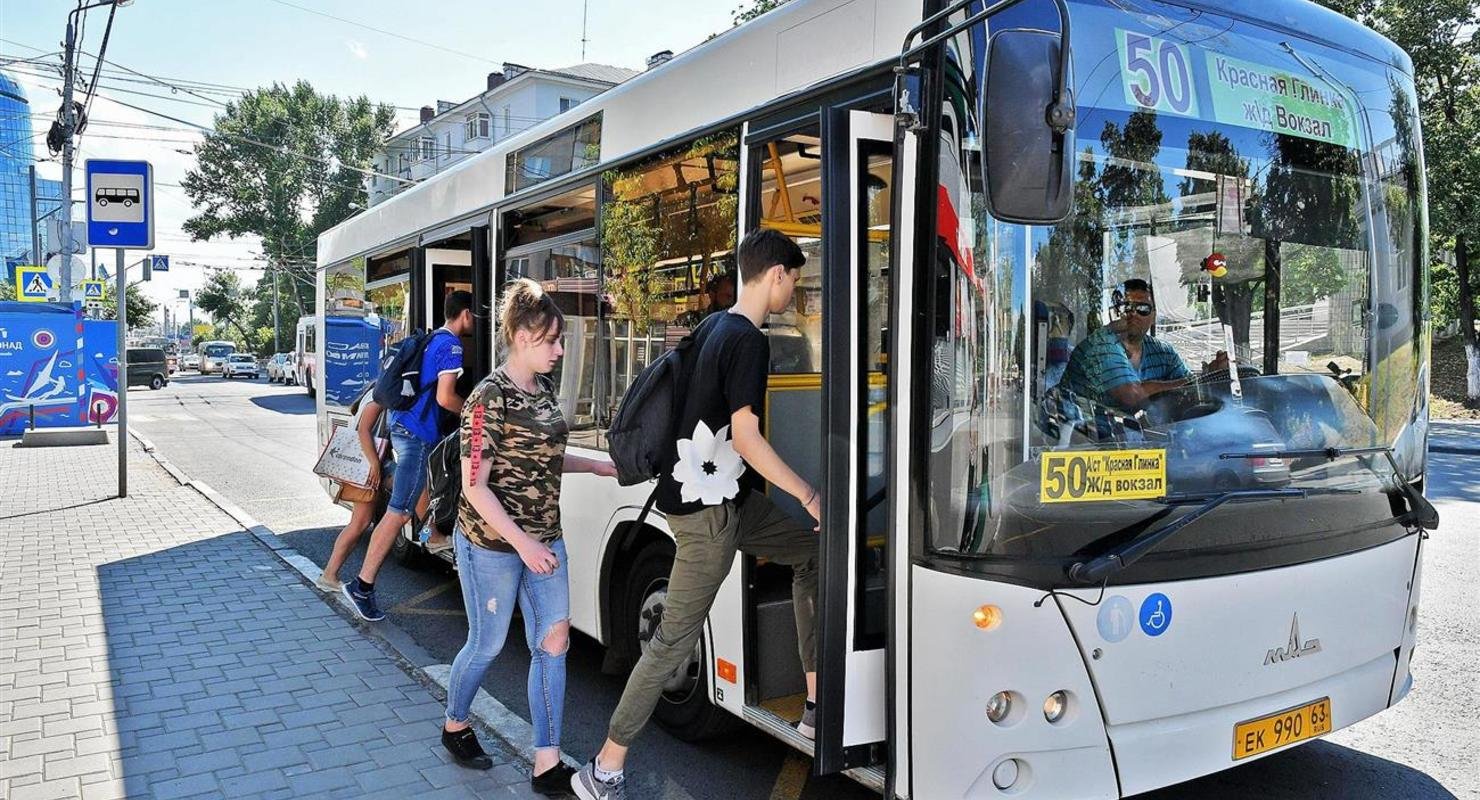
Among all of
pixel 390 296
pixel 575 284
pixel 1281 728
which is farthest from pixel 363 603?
pixel 1281 728

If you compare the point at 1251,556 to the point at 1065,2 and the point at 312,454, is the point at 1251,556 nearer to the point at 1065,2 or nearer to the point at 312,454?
the point at 1065,2

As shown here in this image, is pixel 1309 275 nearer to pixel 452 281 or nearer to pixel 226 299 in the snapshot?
pixel 452 281

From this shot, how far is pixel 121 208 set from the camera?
1063 centimetres

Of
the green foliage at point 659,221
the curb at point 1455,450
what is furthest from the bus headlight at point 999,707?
the curb at point 1455,450

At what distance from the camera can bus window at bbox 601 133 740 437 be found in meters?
4.07

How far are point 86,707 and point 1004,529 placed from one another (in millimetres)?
4290

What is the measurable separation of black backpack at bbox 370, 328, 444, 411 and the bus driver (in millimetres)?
4111

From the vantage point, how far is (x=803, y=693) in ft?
13.2

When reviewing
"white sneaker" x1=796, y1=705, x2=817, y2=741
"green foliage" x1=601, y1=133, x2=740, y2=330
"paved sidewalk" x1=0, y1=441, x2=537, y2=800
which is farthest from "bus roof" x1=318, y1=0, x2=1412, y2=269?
"paved sidewalk" x1=0, y1=441, x2=537, y2=800

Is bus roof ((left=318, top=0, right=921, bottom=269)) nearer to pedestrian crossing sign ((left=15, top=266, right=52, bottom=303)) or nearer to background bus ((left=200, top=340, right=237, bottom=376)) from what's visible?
pedestrian crossing sign ((left=15, top=266, right=52, bottom=303))

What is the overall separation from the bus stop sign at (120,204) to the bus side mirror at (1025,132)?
10.5 m

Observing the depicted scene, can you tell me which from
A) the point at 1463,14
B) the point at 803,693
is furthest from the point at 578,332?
the point at 1463,14

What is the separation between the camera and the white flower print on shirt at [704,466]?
138 inches

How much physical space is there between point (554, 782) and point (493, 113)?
6049 centimetres
